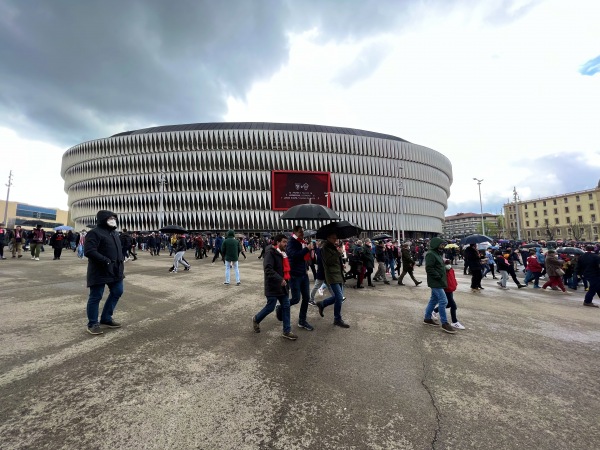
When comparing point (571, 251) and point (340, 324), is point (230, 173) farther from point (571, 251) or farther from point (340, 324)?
point (340, 324)

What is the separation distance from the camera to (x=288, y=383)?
10.7ft

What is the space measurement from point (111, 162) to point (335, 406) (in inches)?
2622

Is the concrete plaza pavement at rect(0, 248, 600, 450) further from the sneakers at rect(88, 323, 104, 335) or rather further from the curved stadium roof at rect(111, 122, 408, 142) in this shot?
the curved stadium roof at rect(111, 122, 408, 142)

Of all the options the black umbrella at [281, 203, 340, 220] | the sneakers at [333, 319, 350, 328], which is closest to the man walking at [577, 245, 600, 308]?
the black umbrella at [281, 203, 340, 220]

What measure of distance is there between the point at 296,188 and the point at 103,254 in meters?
50.4

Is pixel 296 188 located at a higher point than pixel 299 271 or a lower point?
higher

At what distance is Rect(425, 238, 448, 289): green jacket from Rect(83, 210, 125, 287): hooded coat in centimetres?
534

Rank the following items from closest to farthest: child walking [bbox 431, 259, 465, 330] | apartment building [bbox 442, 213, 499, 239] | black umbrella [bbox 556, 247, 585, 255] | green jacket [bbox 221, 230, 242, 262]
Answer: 1. child walking [bbox 431, 259, 465, 330]
2. green jacket [bbox 221, 230, 242, 262]
3. black umbrella [bbox 556, 247, 585, 255]
4. apartment building [bbox 442, 213, 499, 239]

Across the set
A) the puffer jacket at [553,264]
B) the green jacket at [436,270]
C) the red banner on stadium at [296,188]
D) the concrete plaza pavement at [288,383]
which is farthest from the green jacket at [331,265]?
the red banner on stadium at [296,188]

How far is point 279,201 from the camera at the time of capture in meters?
54.2

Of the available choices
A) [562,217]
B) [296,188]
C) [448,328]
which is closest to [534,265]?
[448,328]

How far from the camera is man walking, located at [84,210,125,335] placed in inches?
179

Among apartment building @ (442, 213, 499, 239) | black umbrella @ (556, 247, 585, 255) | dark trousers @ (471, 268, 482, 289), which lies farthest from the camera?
apartment building @ (442, 213, 499, 239)

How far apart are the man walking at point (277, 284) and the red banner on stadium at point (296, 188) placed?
49.0 m
